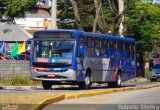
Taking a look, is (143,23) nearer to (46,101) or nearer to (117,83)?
(117,83)

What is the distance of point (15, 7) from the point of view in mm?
41469

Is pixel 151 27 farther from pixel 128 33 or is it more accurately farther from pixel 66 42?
pixel 66 42

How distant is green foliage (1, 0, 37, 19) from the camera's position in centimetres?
4094

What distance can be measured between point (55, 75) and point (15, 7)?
16.0 m

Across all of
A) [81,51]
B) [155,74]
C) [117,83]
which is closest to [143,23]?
[155,74]

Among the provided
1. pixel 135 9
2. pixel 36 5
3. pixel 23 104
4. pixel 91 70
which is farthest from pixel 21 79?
pixel 135 9

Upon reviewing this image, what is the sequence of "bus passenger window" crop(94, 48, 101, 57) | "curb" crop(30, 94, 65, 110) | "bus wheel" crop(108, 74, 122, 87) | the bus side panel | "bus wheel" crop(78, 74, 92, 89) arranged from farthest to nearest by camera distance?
"bus wheel" crop(108, 74, 122, 87), "bus passenger window" crop(94, 48, 101, 57), the bus side panel, "bus wheel" crop(78, 74, 92, 89), "curb" crop(30, 94, 65, 110)

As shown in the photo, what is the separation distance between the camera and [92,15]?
177 ft

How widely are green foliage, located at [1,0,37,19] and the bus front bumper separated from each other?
14415 mm


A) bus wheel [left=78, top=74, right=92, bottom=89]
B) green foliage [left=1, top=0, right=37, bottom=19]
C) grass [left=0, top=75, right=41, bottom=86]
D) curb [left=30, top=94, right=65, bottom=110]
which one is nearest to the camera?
curb [left=30, top=94, right=65, bottom=110]

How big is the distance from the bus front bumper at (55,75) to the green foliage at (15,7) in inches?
568

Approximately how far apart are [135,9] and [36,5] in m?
15.8

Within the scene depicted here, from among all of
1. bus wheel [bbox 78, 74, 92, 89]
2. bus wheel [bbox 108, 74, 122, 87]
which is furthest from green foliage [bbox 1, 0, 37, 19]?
bus wheel [bbox 78, 74, 92, 89]

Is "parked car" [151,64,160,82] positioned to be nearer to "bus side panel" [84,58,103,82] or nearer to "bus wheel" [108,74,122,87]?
"bus wheel" [108,74,122,87]
